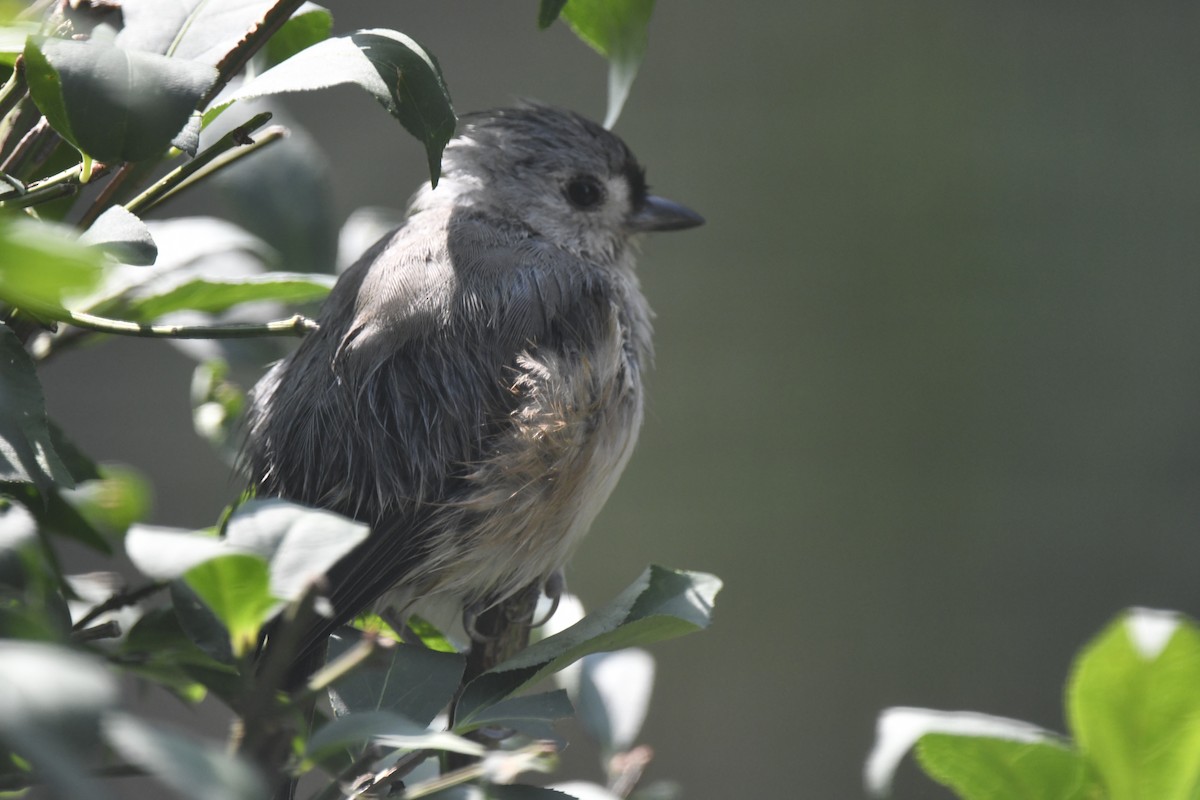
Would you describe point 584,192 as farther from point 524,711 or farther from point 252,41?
point 524,711

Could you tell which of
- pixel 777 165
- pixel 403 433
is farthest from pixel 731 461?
pixel 403 433

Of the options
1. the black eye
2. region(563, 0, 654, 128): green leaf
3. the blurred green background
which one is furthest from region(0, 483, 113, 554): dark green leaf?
the blurred green background

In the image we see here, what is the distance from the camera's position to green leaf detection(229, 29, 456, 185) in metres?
0.73

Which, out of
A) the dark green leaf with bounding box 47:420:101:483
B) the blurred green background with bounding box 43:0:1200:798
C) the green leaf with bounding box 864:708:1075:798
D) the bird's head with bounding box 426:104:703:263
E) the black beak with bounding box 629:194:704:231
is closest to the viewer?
the green leaf with bounding box 864:708:1075:798

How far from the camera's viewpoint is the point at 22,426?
0.70 m

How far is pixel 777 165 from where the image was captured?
4191mm

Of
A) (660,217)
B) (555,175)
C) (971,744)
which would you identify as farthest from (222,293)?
(660,217)

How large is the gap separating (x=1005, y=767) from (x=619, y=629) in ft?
0.90

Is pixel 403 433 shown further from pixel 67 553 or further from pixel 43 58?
pixel 67 553

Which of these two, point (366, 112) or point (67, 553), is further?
point (366, 112)

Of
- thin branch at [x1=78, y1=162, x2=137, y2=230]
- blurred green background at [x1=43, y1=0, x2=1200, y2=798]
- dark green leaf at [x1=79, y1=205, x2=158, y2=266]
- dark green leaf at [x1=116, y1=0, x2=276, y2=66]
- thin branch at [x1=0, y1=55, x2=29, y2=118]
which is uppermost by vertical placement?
dark green leaf at [x1=116, y1=0, x2=276, y2=66]

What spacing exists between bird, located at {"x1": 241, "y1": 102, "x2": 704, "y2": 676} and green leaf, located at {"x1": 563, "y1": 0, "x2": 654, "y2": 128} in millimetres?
435

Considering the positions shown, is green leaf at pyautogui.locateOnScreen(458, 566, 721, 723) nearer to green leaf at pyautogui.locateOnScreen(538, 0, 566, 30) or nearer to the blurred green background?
green leaf at pyautogui.locateOnScreen(538, 0, 566, 30)

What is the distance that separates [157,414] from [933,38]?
10.1ft
